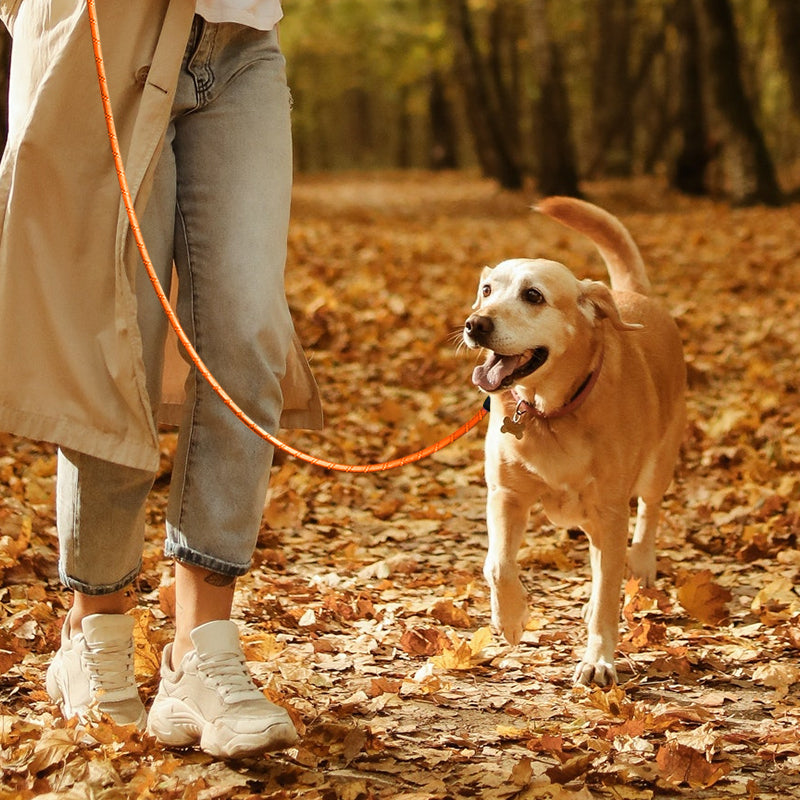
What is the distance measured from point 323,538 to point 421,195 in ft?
58.2

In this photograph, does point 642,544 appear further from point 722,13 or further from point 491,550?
point 722,13

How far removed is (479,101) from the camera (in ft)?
65.4

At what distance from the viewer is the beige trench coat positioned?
8.63 feet

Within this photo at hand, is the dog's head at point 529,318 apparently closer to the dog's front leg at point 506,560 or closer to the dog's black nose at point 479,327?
the dog's black nose at point 479,327

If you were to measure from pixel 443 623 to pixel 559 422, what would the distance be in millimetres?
915

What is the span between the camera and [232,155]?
2744 mm

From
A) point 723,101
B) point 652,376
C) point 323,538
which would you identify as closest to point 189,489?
point 652,376

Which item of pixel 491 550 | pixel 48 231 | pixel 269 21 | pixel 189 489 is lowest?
pixel 491 550

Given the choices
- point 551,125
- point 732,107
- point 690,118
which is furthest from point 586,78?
point 732,107

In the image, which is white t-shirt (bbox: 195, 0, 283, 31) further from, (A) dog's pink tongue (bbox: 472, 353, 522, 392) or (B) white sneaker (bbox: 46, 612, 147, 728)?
(B) white sneaker (bbox: 46, 612, 147, 728)

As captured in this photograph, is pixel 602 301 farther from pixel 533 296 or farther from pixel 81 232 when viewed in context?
pixel 81 232

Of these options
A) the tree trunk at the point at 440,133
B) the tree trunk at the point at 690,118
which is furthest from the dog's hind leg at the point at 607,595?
the tree trunk at the point at 440,133

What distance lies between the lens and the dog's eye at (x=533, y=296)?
3.36 metres

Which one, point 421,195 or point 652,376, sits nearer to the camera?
point 652,376
